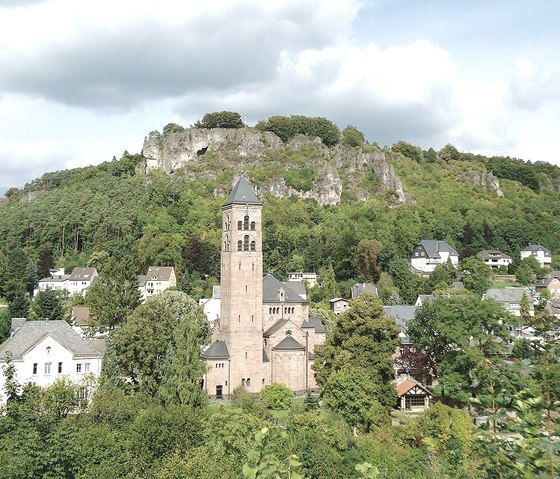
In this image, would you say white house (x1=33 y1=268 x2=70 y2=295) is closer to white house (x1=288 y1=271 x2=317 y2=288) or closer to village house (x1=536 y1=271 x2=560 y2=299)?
white house (x1=288 y1=271 x2=317 y2=288)

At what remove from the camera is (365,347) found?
38062 millimetres

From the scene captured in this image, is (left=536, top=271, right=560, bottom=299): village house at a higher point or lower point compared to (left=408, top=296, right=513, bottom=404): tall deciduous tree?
higher

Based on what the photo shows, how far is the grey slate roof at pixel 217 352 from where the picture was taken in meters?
42.6

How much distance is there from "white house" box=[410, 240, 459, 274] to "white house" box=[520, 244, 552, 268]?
13154mm

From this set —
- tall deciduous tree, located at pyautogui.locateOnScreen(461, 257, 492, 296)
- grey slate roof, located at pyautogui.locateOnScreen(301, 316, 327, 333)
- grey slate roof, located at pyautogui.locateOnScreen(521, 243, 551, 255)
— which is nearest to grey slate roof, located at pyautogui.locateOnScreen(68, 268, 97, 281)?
grey slate roof, located at pyautogui.locateOnScreen(301, 316, 327, 333)

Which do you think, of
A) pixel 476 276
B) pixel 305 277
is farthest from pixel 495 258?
pixel 305 277

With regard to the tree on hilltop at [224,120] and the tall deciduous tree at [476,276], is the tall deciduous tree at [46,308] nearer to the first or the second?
the tall deciduous tree at [476,276]

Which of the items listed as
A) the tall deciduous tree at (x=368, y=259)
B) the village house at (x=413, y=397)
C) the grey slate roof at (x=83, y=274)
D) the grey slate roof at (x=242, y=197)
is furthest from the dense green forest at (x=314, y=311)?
the grey slate roof at (x=242, y=197)

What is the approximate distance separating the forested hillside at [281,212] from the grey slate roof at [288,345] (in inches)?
1149

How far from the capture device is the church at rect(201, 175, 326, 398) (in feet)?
141

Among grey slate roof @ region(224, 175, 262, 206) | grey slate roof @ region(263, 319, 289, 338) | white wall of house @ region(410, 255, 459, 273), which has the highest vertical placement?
white wall of house @ region(410, 255, 459, 273)

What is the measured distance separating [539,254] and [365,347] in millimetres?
67351

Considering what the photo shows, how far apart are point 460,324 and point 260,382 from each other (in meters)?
16.1

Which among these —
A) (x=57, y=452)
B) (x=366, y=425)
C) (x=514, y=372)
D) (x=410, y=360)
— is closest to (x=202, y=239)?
(x=410, y=360)
